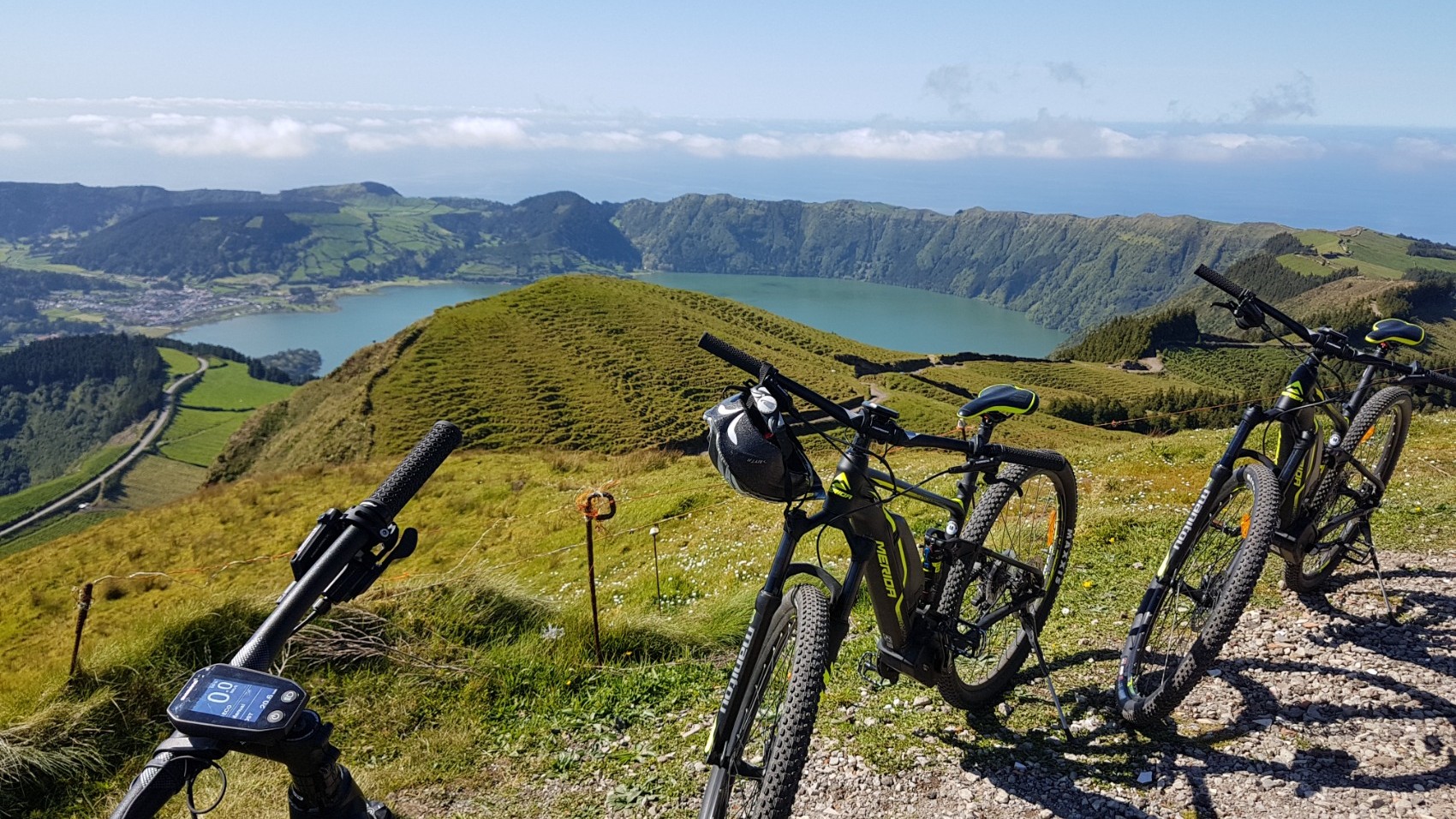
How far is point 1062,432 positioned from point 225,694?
62.5m

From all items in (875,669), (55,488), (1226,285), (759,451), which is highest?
(1226,285)

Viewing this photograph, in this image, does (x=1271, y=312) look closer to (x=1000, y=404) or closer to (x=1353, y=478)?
(x=1000, y=404)

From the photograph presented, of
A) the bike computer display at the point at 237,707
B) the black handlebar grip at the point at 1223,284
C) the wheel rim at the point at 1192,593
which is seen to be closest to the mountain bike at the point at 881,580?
the wheel rim at the point at 1192,593

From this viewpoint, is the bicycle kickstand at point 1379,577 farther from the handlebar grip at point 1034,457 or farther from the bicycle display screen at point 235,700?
the bicycle display screen at point 235,700

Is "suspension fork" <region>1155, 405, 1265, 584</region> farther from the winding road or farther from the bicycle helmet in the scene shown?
the winding road

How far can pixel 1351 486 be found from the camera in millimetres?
7270

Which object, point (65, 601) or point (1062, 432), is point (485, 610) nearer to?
point (65, 601)

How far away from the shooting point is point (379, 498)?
81.9 inches

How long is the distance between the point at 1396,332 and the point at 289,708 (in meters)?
8.54

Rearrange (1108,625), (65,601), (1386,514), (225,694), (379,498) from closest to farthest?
(225,694), (379,498), (1108,625), (1386,514), (65,601)

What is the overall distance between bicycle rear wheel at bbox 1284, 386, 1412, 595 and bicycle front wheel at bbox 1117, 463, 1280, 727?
5.04 ft

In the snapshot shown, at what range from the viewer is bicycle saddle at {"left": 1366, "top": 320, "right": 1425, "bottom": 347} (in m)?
6.54

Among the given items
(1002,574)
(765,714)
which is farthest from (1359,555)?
(765,714)

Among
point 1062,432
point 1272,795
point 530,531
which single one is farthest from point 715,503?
point 1062,432
